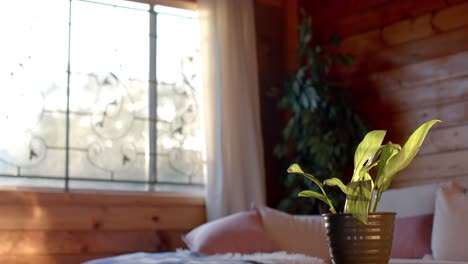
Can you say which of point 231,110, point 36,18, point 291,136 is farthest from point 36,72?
point 291,136

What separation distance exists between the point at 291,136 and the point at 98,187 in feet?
4.31

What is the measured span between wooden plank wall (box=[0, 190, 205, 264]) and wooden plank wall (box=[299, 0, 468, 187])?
4.24 ft

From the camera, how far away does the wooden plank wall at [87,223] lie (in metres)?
4.03

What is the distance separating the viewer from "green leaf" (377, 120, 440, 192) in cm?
189

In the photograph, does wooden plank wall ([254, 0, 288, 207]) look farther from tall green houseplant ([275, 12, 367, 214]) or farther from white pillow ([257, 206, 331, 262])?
white pillow ([257, 206, 331, 262])

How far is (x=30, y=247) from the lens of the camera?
4.06 m

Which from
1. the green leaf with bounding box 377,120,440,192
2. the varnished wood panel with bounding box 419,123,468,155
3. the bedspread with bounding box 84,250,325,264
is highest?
the varnished wood panel with bounding box 419,123,468,155

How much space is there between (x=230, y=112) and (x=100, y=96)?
845 millimetres

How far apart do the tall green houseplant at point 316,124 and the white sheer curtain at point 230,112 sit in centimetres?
19

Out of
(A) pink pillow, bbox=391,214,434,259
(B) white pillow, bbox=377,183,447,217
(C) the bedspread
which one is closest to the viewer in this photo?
(C) the bedspread

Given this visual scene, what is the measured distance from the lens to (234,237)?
3.96 metres

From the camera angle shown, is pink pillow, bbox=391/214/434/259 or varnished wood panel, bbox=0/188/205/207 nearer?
pink pillow, bbox=391/214/434/259

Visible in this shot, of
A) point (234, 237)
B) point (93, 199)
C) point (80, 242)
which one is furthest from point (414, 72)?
point (80, 242)

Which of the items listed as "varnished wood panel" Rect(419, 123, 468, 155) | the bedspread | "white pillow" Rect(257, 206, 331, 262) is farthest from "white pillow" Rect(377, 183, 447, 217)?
the bedspread
